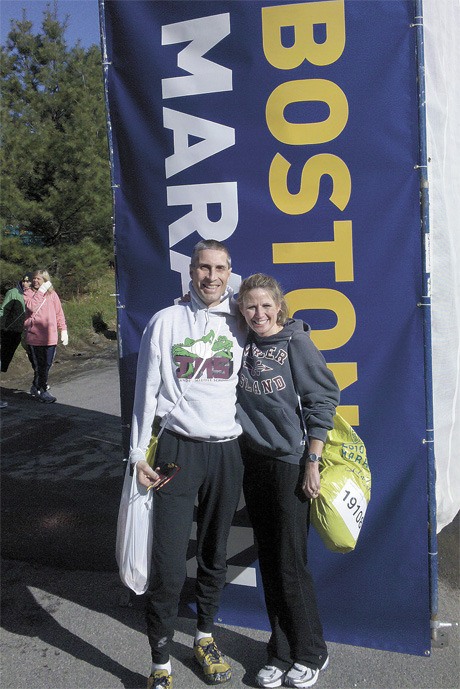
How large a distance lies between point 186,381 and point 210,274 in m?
0.47

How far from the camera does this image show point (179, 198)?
356 cm

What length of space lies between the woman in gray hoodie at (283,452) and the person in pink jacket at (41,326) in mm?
6224

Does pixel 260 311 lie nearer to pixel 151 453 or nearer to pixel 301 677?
pixel 151 453

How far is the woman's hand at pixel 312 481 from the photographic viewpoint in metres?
2.96

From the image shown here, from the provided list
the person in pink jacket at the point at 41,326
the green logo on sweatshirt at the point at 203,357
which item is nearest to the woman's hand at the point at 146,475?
the green logo on sweatshirt at the point at 203,357

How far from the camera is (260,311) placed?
299cm

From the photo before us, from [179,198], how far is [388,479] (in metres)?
1.71

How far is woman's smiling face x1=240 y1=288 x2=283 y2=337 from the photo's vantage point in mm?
2984

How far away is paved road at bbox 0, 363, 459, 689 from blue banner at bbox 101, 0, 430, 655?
0.20m

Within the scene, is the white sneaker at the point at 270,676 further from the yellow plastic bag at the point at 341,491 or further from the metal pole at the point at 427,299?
the metal pole at the point at 427,299

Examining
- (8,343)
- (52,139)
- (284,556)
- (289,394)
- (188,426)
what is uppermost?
(52,139)

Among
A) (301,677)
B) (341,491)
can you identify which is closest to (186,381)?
(341,491)

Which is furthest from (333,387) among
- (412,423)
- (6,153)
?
(6,153)

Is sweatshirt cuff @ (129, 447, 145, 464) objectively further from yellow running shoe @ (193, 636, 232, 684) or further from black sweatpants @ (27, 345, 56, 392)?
black sweatpants @ (27, 345, 56, 392)
